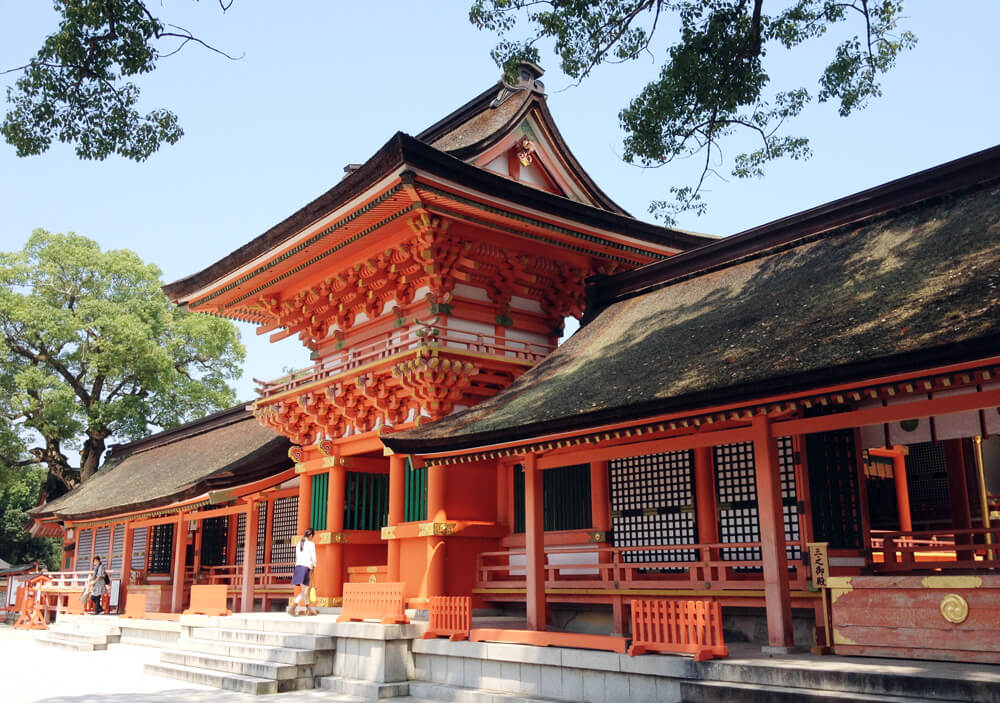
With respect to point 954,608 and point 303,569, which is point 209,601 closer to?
point 303,569

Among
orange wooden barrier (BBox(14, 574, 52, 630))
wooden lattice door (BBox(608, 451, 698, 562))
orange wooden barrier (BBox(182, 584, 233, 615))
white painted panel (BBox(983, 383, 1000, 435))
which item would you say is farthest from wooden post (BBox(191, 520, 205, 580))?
white painted panel (BBox(983, 383, 1000, 435))

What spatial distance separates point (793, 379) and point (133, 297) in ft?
106

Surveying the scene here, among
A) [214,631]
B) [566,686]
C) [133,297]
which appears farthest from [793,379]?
[133,297]

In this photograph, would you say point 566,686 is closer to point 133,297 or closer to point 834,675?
point 834,675

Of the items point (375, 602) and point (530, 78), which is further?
point (530, 78)

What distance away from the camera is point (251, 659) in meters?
14.8

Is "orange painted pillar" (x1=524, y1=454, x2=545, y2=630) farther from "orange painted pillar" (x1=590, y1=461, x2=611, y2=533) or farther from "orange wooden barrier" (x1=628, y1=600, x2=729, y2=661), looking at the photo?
"orange wooden barrier" (x1=628, y1=600, x2=729, y2=661)

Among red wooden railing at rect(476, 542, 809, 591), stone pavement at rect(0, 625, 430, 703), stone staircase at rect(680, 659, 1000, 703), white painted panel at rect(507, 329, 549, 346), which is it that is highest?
white painted panel at rect(507, 329, 549, 346)

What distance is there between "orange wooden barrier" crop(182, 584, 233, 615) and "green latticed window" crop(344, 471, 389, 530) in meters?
3.01

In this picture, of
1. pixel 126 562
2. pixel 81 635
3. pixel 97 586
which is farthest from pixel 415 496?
pixel 126 562

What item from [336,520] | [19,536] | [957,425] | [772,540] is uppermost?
[957,425]

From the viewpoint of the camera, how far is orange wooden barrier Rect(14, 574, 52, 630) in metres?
26.0

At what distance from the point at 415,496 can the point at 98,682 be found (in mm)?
6204

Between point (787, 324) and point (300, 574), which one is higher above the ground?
point (787, 324)
